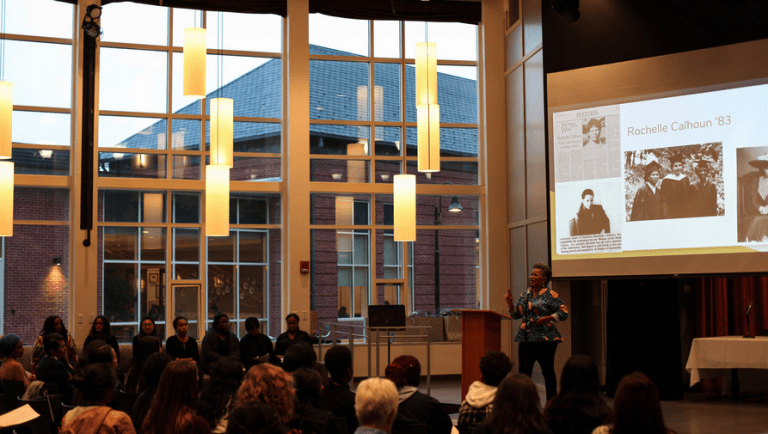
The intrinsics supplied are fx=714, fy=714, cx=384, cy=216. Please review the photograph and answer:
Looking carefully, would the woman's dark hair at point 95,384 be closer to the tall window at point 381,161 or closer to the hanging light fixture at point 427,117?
the hanging light fixture at point 427,117

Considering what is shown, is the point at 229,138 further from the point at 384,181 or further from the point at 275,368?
the point at 275,368

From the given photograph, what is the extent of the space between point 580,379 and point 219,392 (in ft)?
5.79

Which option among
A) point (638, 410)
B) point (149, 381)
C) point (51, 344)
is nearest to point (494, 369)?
point (638, 410)

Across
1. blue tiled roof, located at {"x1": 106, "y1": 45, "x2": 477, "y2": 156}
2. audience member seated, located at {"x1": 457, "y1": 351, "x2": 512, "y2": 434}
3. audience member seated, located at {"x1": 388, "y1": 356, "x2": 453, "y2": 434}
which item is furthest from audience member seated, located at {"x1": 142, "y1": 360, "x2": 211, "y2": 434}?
blue tiled roof, located at {"x1": 106, "y1": 45, "x2": 477, "y2": 156}

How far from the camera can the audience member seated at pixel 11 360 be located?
5996 mm

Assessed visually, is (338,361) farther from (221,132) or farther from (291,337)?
(291,337)

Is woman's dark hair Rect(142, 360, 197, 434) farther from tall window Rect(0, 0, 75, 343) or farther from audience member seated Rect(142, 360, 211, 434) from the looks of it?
tall window Rect(0, 0, 75, 343)

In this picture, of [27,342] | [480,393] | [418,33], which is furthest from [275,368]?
[418,33]

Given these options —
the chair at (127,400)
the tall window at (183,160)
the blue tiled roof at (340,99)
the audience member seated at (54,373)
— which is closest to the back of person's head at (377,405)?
the chair at (127,400)

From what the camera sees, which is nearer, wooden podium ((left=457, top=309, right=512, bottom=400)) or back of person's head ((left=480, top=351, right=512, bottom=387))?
back of person's head ((left=480, top=351, right=512, bottom=387))

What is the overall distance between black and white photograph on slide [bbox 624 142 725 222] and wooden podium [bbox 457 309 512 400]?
2.35 m

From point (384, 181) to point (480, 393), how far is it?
845cm

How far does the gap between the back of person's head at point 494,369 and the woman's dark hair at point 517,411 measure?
0.97 metres

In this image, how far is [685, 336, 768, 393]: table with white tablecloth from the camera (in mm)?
8141
